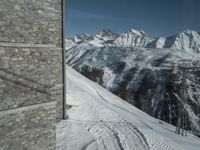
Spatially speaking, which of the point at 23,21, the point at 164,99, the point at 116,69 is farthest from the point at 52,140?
the point at 116,69

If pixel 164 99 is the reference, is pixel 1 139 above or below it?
above

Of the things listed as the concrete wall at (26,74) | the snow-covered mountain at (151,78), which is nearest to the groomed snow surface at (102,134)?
the concrete wall at (26,74)

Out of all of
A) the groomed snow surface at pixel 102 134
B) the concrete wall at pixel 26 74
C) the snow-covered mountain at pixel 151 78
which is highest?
the concrete wall at pixel 26 74

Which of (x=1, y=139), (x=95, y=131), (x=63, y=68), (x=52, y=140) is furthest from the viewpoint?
(x=95, y=131)

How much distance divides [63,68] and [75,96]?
27.6ft

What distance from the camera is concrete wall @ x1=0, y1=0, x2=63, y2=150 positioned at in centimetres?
908

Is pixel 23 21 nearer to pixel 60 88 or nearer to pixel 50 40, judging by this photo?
pixel 50 40

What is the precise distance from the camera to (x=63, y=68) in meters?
14.7

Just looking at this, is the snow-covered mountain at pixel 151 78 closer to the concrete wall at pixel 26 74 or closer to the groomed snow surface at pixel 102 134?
the groomed snow surface at pixel 102 134

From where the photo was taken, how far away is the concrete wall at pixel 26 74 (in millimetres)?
9078

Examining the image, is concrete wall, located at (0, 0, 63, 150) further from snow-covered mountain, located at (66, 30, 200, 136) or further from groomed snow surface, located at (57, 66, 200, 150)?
snow-covered mountain, located at (66, 30, 200, 136)

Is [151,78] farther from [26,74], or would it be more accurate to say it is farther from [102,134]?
[26,74]

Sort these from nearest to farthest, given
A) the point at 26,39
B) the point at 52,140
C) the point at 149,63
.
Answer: the point at 26,39
the point at 52,140
the point at 149,63

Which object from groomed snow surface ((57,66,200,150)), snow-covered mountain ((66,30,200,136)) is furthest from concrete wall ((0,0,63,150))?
snow-covered mountain ((66,30,200,136))
